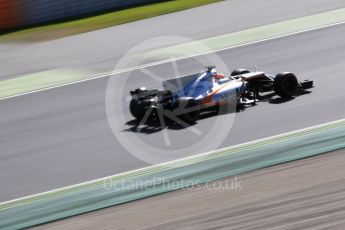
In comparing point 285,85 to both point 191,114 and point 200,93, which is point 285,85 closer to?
point 200,93

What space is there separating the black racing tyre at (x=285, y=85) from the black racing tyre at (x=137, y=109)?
1983 mm

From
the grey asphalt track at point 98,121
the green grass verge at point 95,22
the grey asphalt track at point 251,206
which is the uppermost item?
the green grass verge at point 95,22

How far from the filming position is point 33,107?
41.8 ft

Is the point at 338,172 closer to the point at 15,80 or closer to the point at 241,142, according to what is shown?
the point at 241,142

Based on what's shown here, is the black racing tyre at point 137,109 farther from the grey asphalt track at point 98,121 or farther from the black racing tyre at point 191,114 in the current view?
the black racing tyre at point 191,114

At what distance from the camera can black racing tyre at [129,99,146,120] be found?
34.4 feet

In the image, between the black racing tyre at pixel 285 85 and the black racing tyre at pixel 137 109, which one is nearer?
the black racing tyre at pixel 137 109

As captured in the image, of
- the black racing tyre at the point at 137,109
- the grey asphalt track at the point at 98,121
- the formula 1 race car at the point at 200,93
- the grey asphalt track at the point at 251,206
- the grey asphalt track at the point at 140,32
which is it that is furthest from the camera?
the grey asphalt track at the point at 140,32

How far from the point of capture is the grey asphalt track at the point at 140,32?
52.7 ft

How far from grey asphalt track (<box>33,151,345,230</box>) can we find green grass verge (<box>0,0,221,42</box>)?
11.1 m

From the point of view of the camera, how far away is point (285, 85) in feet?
35.4

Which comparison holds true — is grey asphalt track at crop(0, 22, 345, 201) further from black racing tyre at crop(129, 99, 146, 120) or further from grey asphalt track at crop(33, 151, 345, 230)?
grey asphalt track at crop(33, 151, 345, 230)

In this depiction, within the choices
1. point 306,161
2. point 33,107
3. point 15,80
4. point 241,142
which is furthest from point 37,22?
point 306,161

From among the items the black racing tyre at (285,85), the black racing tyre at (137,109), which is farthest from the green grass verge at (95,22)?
the black racing tyre at (285,85)
